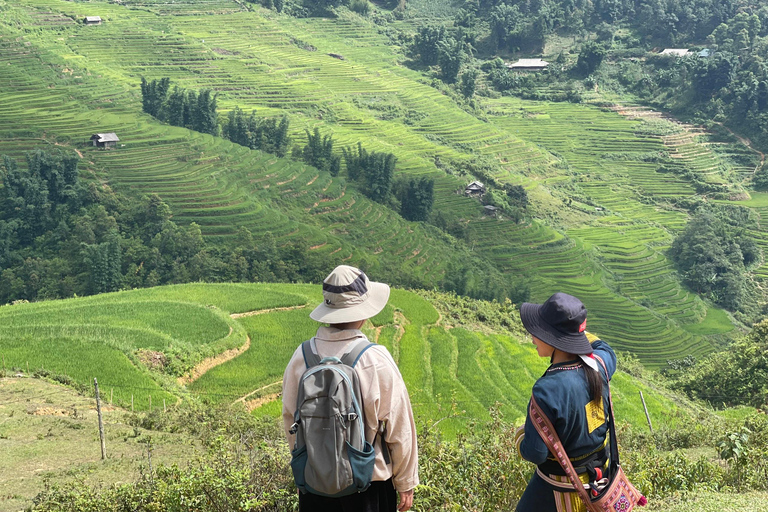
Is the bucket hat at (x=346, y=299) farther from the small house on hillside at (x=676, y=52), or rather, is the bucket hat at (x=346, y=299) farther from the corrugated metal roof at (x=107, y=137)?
the small house on hillside at (x=676, y=52)

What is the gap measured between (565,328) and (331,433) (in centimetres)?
98

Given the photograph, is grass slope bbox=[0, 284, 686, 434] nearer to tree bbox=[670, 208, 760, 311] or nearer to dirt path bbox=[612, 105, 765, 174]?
tree bbox=[670, 208, 760, 311]

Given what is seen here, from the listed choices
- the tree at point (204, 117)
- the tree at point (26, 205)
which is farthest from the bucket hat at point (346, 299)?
the tree at point (204, 117)

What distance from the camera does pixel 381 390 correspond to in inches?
93.7

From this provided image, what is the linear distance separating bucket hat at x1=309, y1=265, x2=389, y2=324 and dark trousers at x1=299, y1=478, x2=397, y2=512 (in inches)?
25.3

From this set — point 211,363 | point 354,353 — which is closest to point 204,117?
point 211,363

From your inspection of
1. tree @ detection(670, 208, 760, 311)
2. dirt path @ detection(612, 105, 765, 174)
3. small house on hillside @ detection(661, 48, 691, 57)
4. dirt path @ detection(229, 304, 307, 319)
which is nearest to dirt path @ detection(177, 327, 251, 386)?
dirt path @ detection(229, 304, 307, 319)

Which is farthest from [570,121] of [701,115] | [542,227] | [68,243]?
[68,243]

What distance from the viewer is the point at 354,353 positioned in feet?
7.73

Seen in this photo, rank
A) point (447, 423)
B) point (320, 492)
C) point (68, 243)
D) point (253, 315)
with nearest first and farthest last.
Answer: point (320, 492), point (447, 423), point (253, 315), point (68, 243)

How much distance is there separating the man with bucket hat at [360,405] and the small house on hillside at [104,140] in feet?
108

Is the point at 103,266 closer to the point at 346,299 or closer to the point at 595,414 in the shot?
the point at 346,299

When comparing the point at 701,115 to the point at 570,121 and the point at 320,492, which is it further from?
the point at 320,492

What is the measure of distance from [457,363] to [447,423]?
361cm
